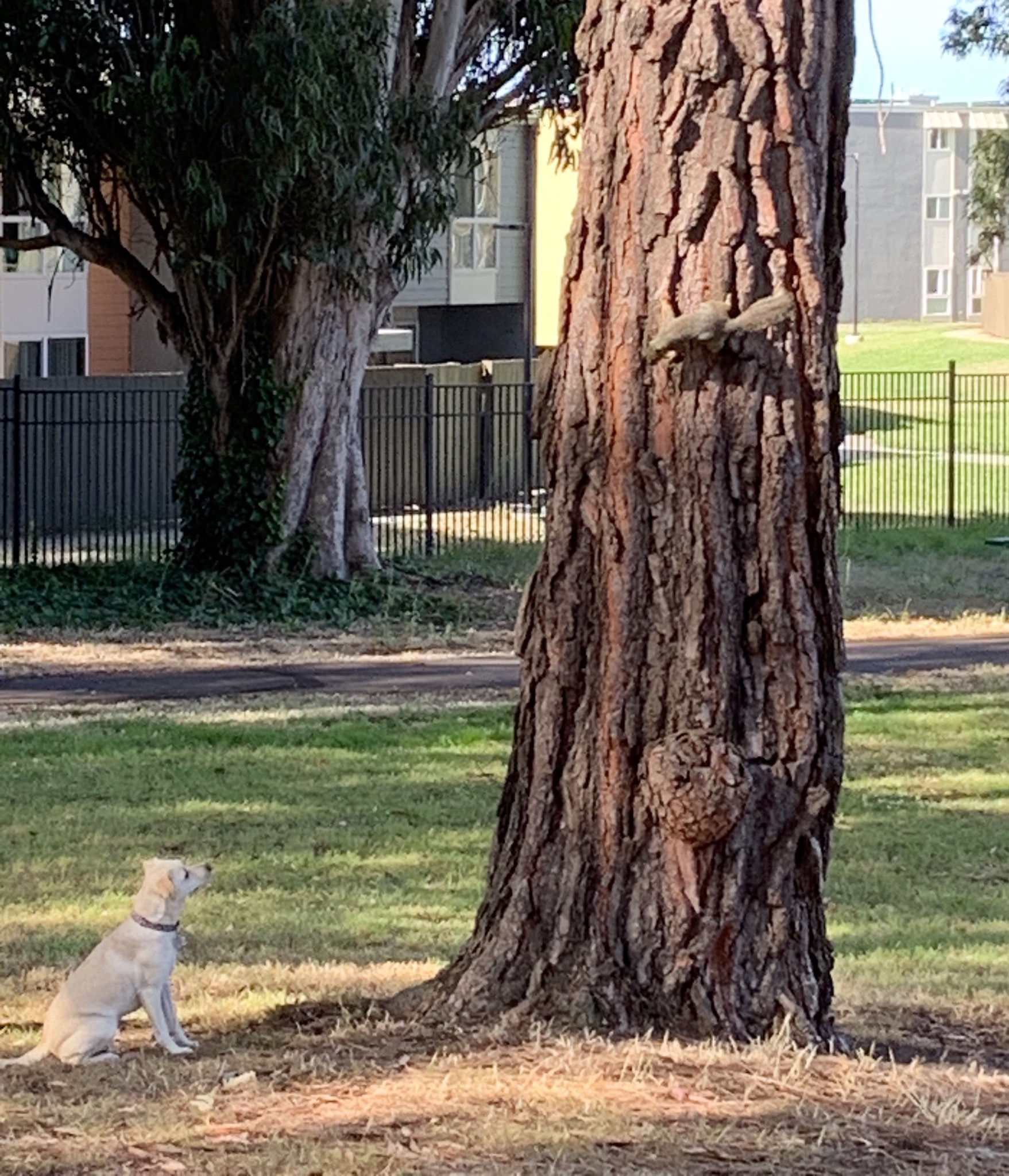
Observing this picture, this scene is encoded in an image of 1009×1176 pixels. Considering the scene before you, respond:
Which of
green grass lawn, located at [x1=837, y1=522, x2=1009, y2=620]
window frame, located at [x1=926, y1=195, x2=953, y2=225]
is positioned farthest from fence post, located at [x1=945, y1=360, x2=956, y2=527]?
window frame, located at [x1=926, y1=195, x2=953, y2=225]

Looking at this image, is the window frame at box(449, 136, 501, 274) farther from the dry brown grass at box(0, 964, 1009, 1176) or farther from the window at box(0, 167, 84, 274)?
the dry brown grass at box(0, 964, 1009, 1176)

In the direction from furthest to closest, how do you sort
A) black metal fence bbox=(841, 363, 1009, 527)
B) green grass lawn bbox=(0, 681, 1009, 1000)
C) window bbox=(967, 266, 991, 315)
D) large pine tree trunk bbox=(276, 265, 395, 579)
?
window bbox=(967, 266, 991, 315), black metal fence bbox=(841, 363, 1009, 527), large pine tree trunk bbox=(276, 265, 395, 579), green grass lawn bbox=(0, 681, 1009, 1000)

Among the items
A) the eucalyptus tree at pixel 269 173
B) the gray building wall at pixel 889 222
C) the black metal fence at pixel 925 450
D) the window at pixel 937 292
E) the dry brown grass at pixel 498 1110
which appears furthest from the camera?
the window at pixel 937 292

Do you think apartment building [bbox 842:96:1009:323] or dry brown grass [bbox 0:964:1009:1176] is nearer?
dry brown grass [bbox 0:964:1009:1176]

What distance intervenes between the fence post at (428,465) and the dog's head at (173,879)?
841 inches

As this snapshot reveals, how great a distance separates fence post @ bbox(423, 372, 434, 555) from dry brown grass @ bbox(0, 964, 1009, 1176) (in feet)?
72.7

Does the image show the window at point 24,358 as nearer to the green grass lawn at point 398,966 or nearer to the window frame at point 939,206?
the green grass lawn at point 398,966

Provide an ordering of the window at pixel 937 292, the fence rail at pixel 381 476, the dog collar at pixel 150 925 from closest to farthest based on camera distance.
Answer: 1. the dog collar at pixel 150 925
2. the fence rail at pixel 381 476
3. the window at pixel 937 292

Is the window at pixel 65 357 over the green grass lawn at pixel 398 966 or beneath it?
over

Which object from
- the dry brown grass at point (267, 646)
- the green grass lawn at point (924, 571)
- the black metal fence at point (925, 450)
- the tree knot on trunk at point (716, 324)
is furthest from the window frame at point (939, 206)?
the tree knot on trunk at point (716, 324)

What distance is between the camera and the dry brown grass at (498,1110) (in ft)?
15.4

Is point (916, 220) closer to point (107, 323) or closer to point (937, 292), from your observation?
point (937, 292)

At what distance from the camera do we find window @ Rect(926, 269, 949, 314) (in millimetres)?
86938

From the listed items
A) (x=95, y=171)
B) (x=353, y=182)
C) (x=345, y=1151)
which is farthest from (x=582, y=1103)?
(x=95, y=171)
